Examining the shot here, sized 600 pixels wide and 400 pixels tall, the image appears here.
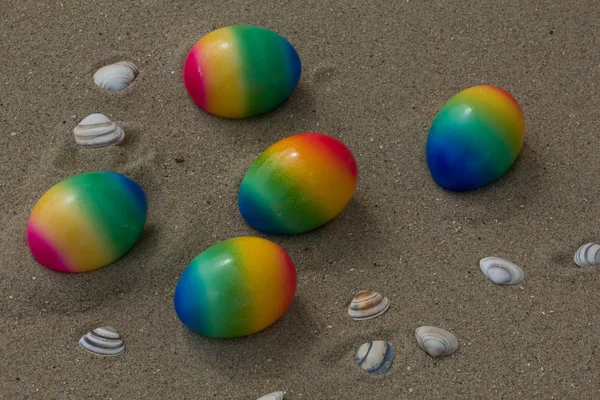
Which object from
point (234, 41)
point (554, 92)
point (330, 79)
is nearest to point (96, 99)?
point (234, 41)

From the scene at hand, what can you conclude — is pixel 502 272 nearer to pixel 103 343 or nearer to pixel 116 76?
pixel 103 343

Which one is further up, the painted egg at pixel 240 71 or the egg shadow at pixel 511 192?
the painted egg at pixel 240 71

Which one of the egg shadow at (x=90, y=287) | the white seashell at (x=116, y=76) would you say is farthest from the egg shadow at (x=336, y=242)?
the white seashell at (x=116, y=76)

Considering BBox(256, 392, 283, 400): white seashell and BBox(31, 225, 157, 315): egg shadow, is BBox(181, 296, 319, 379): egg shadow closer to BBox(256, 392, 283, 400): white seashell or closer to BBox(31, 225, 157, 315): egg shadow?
BBox(256, 392, 283, 400): white seashell

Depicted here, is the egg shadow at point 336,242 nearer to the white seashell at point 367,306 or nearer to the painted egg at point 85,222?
the white seashell at point 367,306

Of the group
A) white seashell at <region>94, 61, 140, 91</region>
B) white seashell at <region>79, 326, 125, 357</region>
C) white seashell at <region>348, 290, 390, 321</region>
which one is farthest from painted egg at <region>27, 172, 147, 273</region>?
white seashell at <region>348, 290, 390, 321</region>

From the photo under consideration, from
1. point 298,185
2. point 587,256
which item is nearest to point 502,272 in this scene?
point 587,256
